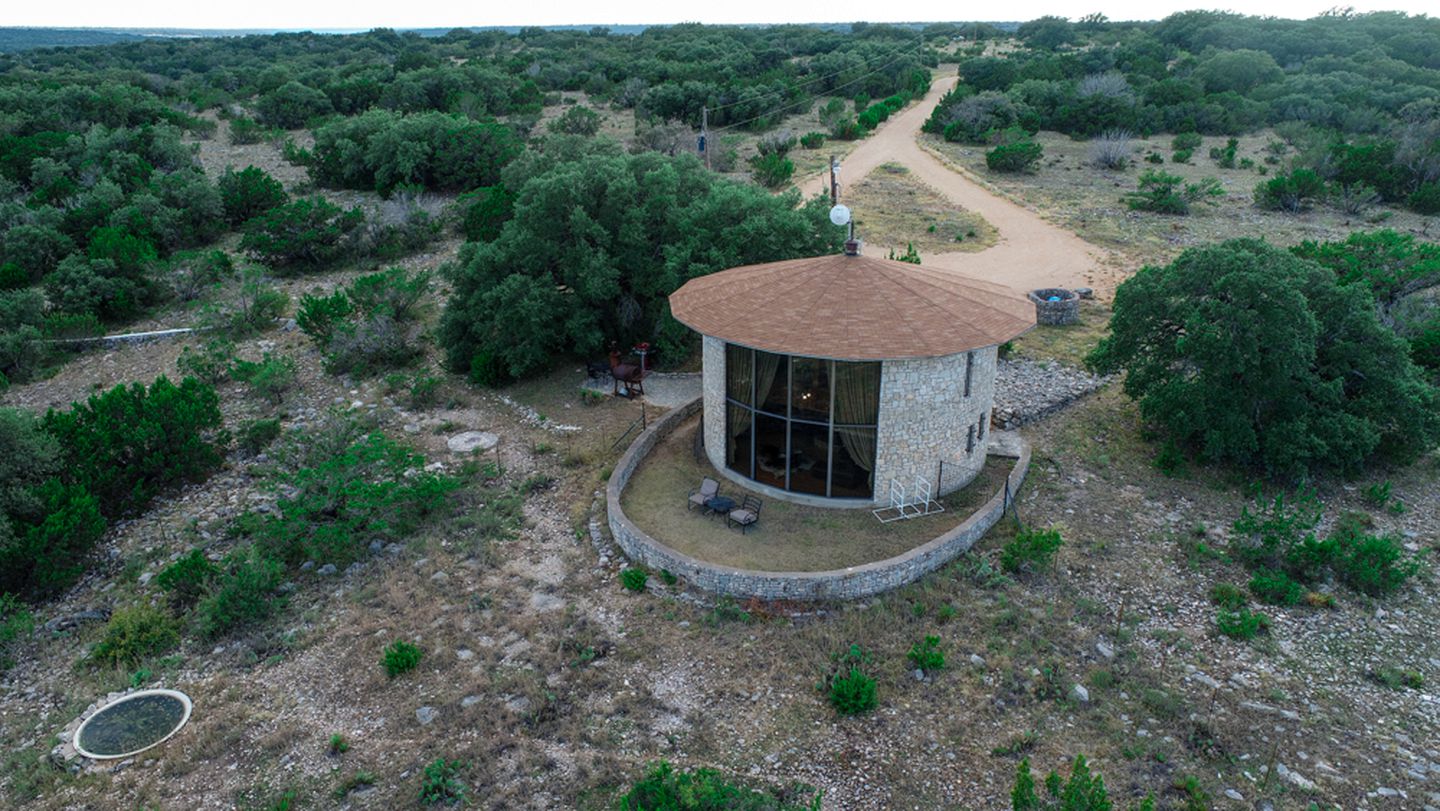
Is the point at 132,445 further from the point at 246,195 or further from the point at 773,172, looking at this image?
the point at 773,172

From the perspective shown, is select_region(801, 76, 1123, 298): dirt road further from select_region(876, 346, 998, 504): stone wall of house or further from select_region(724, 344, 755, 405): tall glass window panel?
select_region(724, 344, 755, 405): tall glass window panel

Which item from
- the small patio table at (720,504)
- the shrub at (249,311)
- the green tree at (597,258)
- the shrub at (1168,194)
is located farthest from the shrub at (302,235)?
the shrub at (1168,194)

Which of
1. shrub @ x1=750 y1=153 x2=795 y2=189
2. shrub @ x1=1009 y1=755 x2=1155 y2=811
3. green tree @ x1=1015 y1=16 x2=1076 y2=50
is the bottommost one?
shrub @ x1=1009 y1=755 x2=1155 y2=811

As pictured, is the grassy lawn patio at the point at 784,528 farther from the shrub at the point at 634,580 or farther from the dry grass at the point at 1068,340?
the dry grass at the point at 1068,340

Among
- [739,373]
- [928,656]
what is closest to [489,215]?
[739,373]

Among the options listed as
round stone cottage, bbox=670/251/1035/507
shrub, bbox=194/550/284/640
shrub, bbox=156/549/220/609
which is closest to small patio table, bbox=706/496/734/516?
round stone cottage, bbox=670/251/1035/507

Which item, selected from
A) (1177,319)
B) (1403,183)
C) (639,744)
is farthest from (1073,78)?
(639,744)

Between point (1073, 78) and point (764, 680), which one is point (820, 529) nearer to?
point (764, 680)
